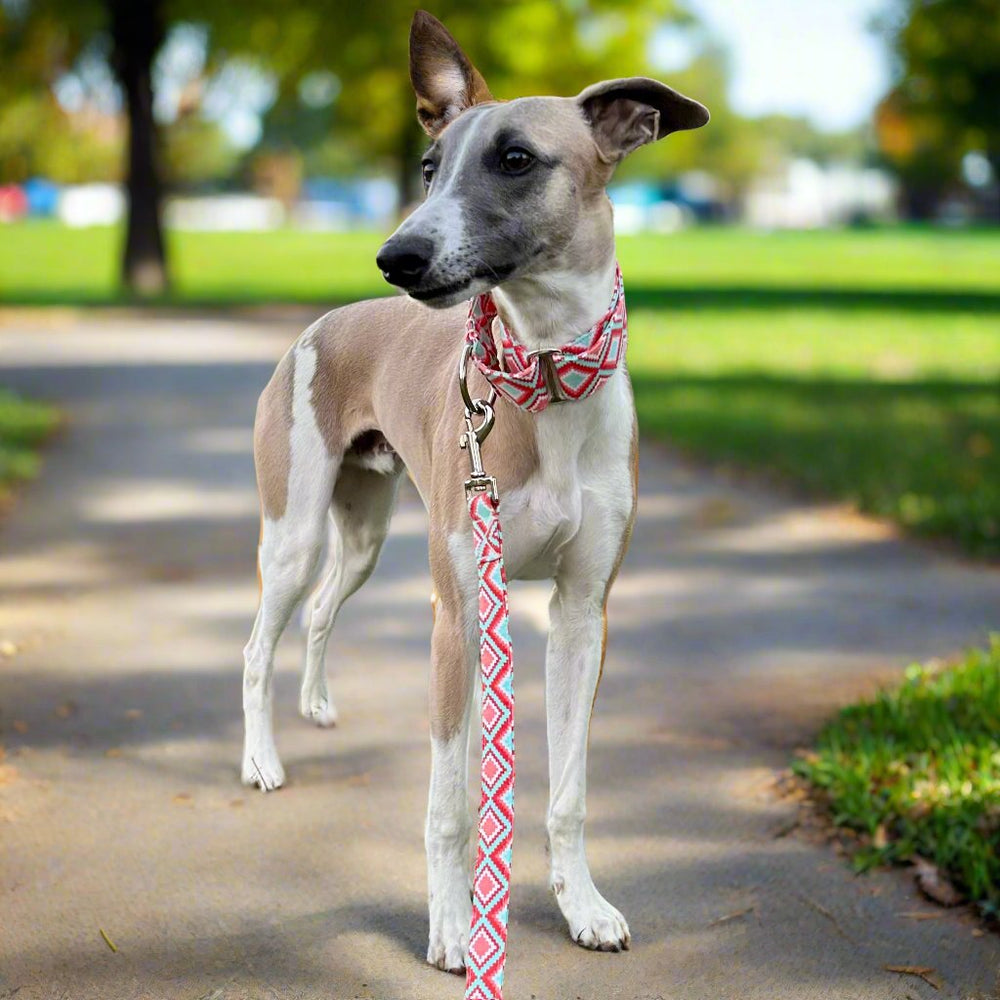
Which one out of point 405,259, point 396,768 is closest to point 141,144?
point 396,768

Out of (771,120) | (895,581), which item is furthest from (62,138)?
(771,120)

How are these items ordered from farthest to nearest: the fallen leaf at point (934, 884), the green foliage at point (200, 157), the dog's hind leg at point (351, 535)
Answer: the green foliage at point (200, 157) < the dog's hind leg at point (351, 535) < the fallen leaf at point (934, 884)

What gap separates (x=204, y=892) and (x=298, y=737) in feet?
4.03

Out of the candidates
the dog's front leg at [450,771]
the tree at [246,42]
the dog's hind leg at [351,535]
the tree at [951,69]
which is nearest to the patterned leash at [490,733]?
the dog's front leg at [450,771]

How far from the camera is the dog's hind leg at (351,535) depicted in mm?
4734

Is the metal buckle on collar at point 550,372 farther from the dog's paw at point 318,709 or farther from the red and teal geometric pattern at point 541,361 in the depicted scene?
the dog's paw at point 318,709

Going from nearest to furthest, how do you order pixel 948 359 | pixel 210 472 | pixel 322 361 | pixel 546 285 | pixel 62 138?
1. pixel 546 285
2. pixel 322 361
3. pixel 210 472
4. pixel 948 359
5. pixel 62 138

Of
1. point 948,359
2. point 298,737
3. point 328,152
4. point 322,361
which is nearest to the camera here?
point 322,361

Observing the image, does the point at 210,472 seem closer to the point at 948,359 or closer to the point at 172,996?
the point at 172,996

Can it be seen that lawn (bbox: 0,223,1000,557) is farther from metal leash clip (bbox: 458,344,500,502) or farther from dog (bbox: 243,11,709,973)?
metal leash clip (bbox: 458,344,500,502)

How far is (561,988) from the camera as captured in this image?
3.40 meters

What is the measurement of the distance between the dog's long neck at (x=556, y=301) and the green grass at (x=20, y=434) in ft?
21.4

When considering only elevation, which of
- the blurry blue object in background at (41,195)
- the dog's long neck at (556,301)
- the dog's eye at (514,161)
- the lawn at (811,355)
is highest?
the dog's eye at (514,161)

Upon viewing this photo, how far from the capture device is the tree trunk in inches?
959
